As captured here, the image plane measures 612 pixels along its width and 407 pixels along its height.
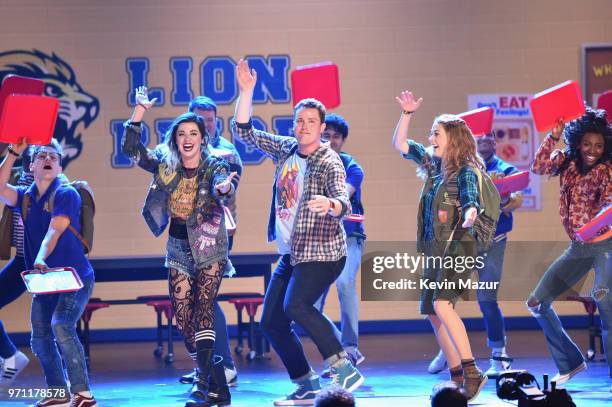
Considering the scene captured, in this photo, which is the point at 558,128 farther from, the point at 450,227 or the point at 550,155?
the point at 450,227

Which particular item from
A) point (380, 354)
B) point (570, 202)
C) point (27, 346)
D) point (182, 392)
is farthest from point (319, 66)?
point (27, 346)

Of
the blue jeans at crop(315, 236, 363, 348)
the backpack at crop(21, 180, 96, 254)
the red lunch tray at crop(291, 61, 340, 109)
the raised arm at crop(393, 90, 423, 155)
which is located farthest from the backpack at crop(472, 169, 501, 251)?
the backpack at crop(21, 180, 96, 254)

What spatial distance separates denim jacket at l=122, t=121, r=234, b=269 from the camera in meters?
5.67

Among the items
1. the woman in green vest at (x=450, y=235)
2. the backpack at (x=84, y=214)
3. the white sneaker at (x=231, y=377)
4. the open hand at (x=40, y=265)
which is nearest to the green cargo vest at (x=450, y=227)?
the woman in green vest at (x=450, y=235)

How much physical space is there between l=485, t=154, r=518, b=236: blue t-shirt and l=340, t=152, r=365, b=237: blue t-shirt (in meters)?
0.96

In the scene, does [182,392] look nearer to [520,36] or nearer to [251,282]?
[251,282]

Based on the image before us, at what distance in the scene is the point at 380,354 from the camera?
844cm

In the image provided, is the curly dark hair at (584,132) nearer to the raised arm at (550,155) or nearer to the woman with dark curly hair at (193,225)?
the raised arm at (550,155)

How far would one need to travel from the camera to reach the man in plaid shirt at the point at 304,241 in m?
5.73

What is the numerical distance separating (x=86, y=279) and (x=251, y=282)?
13.0ft

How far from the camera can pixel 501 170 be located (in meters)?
7.28

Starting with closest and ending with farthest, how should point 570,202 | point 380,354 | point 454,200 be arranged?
point 454,200 → point 570,202 → point 380,354

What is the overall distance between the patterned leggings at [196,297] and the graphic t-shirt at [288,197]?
0.42m

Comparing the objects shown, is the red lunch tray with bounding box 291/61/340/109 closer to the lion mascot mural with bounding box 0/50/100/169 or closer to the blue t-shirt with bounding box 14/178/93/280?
the blue t-shirt with bounding box 14/178/93/280
